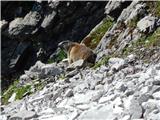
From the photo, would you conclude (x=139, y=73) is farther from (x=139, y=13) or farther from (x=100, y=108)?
(x=139, y=13)

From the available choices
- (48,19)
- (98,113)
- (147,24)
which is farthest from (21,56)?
(98,113)

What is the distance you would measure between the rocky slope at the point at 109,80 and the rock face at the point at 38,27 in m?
2.38

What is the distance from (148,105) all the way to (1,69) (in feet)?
57.5

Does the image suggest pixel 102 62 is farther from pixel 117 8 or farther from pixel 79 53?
pixel 117 8

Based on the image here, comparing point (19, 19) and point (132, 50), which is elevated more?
point (19, 19)

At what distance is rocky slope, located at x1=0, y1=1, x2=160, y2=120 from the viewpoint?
1288 centimetres

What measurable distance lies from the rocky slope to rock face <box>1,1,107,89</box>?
2378mm

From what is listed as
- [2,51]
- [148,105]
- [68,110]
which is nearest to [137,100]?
[148,105]

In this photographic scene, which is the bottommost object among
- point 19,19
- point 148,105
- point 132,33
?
point 148,105

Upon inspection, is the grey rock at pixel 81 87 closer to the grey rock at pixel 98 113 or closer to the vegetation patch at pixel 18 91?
the grey rock at pixel 98 113

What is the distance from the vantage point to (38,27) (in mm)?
27359

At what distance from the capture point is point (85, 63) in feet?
63.1

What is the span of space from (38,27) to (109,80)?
12732 mm

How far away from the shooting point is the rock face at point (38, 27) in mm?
26062
